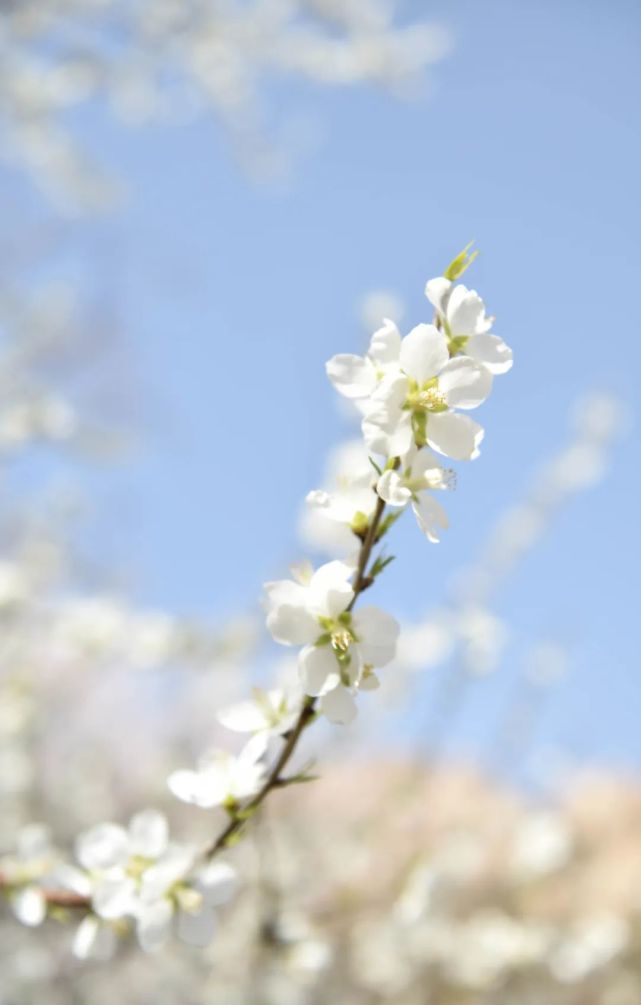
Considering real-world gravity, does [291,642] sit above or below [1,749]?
below

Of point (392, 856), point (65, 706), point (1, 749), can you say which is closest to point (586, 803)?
point (392, 856)

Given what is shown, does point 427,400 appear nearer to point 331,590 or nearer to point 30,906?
point 331,590

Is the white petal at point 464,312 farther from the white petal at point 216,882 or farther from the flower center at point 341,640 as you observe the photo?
the white petal at point 216,882

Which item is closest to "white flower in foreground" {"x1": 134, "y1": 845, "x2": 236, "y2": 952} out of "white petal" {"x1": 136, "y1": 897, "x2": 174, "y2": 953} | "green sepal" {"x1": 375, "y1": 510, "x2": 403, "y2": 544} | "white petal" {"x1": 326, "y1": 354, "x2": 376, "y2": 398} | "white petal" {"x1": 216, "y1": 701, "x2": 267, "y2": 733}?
"white petal" {"x1": 136, "y1": 897, "x2": 174, "y2": 953}

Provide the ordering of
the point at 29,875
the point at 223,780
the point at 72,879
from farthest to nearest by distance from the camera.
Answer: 1. the point at 29,875
2. the point at 72,879
3. the point at 223,780

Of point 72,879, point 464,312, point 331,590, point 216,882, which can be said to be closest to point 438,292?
point 464,312

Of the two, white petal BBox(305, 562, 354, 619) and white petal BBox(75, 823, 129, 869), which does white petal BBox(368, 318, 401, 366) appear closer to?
white petal BBox(305, 562, 354, 619)

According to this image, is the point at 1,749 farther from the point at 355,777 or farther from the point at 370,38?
the point at 355,777
